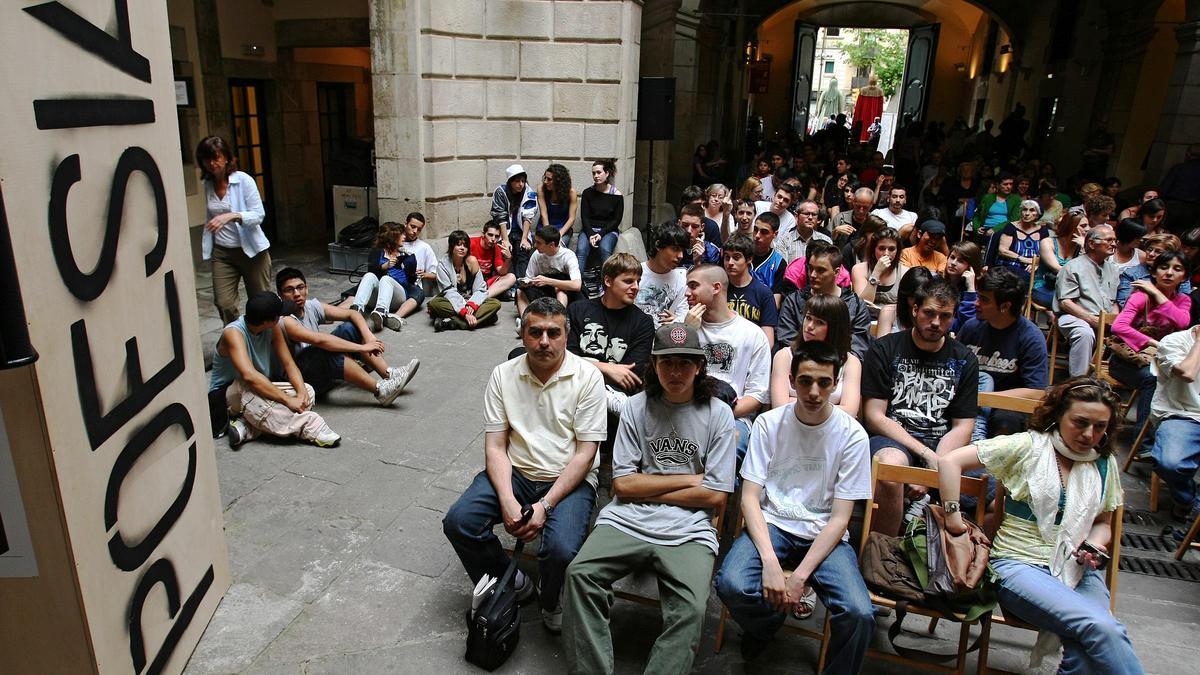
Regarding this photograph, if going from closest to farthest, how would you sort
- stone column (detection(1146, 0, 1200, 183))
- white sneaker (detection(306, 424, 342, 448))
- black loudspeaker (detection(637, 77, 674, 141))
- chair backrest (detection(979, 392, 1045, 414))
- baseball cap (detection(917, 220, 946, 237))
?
1. chair backrest (detection(979, 392, 1045, 414))
2. white sneaker (detection(306, 424, 342, 448))
3. baseball cap (detection(917, 220, 946, 237))
4. black loudspeaker (detection(637, 77, 674, 141))
5. stone column (detection(1146, 0, 1200, 183))

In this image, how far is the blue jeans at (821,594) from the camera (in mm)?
3049

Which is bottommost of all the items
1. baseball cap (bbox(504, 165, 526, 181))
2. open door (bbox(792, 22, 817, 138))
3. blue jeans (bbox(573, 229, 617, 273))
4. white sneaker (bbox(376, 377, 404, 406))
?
white sneaker (bbox(376, 377, 404, 406))

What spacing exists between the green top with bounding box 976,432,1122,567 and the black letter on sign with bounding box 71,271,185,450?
3472 mm

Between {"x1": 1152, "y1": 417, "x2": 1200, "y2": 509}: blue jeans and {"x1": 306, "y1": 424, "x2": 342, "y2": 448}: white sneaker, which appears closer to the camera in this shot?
{"x1": 1152, "y1": 417, "x2": 1200, "y2": 509}: blue jeans

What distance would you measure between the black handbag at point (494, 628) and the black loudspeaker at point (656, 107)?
8.05 meters

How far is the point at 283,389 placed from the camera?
5371 mm

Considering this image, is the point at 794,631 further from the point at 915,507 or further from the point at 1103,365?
the point at 1103,365

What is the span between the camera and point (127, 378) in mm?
2924

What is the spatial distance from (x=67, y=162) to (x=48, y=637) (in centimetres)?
167

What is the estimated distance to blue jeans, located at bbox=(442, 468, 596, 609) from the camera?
11.3 feet

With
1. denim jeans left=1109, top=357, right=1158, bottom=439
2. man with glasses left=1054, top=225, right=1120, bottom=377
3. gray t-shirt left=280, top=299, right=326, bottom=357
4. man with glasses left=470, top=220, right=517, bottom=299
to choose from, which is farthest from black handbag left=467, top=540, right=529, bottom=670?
man with glasses left=470, top=220, right=517, bottom=299

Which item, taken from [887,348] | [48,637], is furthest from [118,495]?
[887,348]

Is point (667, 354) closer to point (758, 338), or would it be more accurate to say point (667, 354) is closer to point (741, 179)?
point (758, 338)

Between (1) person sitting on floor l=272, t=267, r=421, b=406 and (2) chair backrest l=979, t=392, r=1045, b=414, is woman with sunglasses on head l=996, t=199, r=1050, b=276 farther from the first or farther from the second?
(1) person sitting on floor l=272, t=267, r=421, b=406
